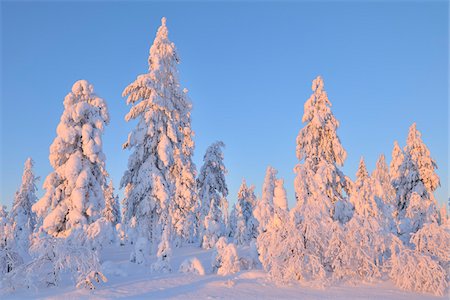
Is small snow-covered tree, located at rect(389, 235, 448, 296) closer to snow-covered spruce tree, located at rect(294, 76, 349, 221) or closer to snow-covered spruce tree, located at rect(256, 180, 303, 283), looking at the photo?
snow-covered spruce tree, located at rect(256, 180, 303, 283)

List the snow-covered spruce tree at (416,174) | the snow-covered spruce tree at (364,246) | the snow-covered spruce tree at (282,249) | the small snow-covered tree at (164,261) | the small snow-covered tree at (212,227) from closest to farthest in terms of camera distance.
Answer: the snow-covered spruce tree at (282,249), the snow-covered spruce tree at (364,246), the small snow-covered tree at (164,261), the snow-covered spruce tree at (416,174), the small snow-covered tree at (212,227)

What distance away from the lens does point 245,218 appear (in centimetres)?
4303

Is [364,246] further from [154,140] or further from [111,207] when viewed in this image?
[111,207]

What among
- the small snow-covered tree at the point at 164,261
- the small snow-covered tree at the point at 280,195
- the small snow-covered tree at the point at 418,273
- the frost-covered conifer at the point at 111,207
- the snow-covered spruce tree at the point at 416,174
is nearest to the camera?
the small snow-covered tree at the point at 418,273

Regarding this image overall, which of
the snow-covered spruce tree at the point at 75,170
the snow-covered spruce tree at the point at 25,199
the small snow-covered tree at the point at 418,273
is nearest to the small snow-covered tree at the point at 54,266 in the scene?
the snow-covered spruce tree at the point at 75,170

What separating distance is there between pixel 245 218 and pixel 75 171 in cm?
2659

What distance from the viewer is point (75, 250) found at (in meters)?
12.0

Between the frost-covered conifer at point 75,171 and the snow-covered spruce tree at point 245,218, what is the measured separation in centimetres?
2052

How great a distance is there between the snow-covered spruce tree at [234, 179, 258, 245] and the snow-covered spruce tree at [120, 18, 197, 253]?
1453 centimetres

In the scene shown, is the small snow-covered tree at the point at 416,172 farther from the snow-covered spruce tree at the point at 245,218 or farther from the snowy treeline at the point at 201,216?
the snow-covered spruce tree at the point at 245,218

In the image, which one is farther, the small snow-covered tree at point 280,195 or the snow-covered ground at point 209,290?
the small snow-covered tree at point 280,195

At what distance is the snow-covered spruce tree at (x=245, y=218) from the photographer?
39.3m

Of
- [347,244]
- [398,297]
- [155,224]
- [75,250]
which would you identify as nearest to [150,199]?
[155,224]

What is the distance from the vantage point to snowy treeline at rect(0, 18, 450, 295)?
1291cm
